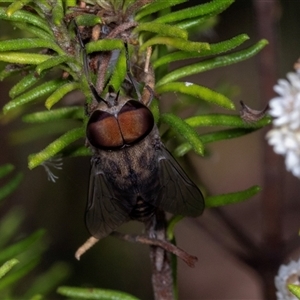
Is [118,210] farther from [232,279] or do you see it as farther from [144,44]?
[232,279]

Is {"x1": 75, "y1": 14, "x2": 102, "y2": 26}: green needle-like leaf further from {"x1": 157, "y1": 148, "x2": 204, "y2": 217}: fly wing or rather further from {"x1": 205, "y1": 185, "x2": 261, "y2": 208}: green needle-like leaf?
{"x1": 205, "y1": 185, "x2": 261, "y2": 208}: green needle-like leaf

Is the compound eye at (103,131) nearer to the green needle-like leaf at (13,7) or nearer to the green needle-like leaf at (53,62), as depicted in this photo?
the green needle-like leaf at (53,62)

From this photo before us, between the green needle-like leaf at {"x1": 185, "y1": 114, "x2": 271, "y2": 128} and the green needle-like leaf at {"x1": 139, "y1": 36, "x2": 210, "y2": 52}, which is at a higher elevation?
the green needle-like leaf at {"x1": 139, "y1": 36, "x2": 210, "y2": 52}

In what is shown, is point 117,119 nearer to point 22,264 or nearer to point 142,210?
point 142,210

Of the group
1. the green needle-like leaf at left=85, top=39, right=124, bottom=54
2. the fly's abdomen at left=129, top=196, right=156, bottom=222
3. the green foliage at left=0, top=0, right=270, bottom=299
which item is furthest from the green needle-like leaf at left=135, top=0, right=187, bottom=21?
the fly's abdomen at left=129, top=196, right=156, bottom=222

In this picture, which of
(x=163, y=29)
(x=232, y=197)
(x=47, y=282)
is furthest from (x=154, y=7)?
(x=47, y=282)

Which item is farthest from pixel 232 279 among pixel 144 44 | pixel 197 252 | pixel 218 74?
pixel 144 44

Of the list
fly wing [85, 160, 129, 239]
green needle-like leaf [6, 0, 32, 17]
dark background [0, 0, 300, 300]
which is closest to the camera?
green needle-like leaf [6, 0, 32, 17]
